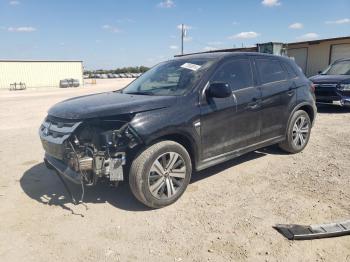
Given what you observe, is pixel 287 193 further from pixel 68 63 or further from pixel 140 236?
pixel 68 63

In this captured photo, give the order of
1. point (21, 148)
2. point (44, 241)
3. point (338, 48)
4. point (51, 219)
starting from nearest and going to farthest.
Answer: point (44, 241) < point (51, 219) < point (21, 148) < point (338, 48)

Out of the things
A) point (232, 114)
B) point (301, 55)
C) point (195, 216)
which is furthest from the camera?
point (301, 55)

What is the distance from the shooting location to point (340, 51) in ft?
67.6

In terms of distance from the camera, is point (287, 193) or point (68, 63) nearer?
point (287, 193)

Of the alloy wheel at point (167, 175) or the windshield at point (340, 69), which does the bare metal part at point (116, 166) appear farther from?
the windshield at point (340, 69)

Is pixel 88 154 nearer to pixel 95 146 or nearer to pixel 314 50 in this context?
pixel 95 146

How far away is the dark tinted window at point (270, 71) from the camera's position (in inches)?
198

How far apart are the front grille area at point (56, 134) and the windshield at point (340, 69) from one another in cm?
985

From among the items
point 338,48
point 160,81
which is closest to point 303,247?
point 160,81

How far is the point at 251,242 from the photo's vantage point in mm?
3090

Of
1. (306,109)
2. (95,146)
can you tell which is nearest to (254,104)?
(306,109)

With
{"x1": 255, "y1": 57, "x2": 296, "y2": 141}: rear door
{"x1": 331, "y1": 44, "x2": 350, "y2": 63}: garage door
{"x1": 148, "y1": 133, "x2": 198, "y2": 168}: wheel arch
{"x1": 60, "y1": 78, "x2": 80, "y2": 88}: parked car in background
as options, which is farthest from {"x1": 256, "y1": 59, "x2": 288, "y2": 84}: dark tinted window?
{"x1": 60, "y1": 78, "x2": 80, "y2": 88}: parked car in background

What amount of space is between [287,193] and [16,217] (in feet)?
11.1

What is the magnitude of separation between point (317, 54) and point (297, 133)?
18840mm
